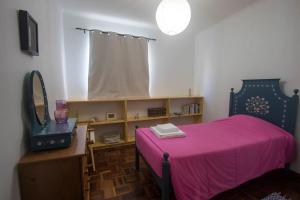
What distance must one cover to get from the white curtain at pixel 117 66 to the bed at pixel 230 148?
1.40 meters

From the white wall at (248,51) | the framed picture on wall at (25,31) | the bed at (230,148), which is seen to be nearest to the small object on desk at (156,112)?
the white wall at (248,51)

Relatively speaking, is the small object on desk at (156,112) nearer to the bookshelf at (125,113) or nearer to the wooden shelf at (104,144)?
the bookshelf at (125,113)

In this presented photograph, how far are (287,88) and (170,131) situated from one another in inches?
69.4

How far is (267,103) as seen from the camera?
7.66 ft

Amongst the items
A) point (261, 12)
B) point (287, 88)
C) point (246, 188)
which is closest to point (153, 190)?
point (246, 188)

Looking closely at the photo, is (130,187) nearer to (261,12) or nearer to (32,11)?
(32,11)

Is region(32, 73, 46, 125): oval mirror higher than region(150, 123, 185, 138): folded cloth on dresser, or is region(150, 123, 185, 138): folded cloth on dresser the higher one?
region(32, 73, 46, 125): oval mirror

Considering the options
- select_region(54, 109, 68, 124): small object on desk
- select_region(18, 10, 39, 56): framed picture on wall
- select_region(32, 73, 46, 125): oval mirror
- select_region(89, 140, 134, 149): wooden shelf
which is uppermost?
select_region(18, 10, 39, 56): framed picture on wall

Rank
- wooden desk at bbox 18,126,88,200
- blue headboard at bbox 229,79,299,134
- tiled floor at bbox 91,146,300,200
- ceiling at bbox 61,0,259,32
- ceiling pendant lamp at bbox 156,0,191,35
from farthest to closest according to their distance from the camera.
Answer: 1. ceiling at bbox 61,0,259,32
2. blue headboard at bbox 229,79,299,134
3. tiled floor at bbox 91,146,300,200
4. ceiling pendant lamp at bbox 156,0,191,35
5. wooden desk at bbox 18,126,88,200

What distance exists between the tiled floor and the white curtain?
1444mm

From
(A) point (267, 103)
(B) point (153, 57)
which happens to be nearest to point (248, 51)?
(A) point (267, 103)

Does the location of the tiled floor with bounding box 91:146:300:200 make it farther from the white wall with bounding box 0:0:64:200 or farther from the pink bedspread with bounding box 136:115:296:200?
the white wall with bounding box 0:0:64:200

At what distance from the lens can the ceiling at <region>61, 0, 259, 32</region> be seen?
248 cm

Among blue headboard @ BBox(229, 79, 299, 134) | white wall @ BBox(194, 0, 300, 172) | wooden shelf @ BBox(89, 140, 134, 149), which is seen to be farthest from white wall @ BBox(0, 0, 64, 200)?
white wall @ BBox(194, 0, 300, 172)
